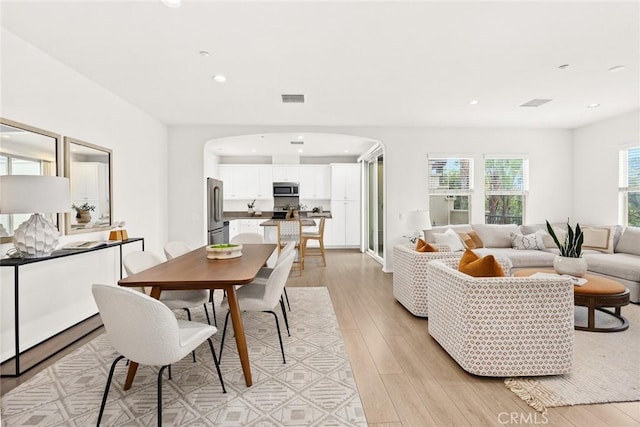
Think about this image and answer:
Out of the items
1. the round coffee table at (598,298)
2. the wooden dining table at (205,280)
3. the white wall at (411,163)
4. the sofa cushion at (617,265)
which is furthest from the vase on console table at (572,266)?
the wooden dining table at (205,280)

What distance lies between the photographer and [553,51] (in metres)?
2.98

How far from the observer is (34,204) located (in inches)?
93.2

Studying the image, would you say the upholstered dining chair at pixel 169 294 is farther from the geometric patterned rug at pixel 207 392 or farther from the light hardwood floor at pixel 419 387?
the light hardwood floor at pixel 419 387

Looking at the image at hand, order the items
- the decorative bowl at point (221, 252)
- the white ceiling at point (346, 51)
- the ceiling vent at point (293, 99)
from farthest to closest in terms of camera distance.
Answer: the ceiling vent at point (293, 99), the decorative bowl at point (221, 252), the white ceiling at point (346, 51)

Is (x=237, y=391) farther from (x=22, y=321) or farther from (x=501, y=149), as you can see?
(x=501, y=149)

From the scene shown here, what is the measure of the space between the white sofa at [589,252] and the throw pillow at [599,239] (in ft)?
0.15

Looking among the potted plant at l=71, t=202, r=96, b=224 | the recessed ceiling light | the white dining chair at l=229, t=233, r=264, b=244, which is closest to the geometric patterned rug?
the potted plant at l=71, t=202, r=96, b=224

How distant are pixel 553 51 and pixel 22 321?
5.14 metres

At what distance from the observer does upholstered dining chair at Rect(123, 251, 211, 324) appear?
266cm

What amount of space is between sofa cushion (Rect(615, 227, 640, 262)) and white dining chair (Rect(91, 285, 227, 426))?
582 cm

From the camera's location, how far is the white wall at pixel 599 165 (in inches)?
203

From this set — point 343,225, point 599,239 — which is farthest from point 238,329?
point 343,225

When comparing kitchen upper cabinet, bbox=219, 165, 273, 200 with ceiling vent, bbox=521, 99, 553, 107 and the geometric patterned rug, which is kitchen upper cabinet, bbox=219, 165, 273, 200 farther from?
the geometric patterned rug

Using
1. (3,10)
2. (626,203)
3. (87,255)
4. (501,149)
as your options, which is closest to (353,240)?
(501,149)
